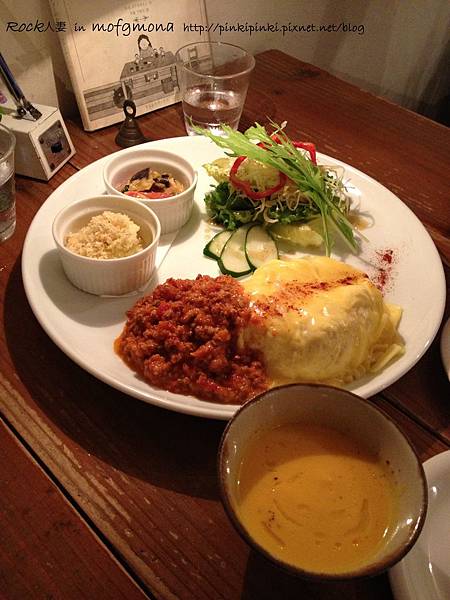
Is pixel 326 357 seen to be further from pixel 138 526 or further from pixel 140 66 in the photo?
pixel 140 66

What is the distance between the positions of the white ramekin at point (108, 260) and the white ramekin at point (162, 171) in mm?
76

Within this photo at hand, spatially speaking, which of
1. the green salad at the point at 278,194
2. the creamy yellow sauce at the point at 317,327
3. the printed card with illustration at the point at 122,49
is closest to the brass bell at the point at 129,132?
the printed card with illustration at the point at 122,49

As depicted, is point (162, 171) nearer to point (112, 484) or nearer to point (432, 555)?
point (112, 484)

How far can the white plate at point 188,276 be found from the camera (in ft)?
5.11

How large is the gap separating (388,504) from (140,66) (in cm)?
255

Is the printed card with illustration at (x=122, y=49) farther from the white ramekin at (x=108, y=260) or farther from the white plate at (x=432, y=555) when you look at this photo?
the white plate at (x=432, y=555)

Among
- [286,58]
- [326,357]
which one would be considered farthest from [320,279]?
[286,58]

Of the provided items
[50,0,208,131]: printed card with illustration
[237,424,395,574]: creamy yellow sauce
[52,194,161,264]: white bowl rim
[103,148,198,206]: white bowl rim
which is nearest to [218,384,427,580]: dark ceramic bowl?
[237,424,395,574]: creamy yellow sauce

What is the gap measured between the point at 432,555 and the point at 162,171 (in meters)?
1.82

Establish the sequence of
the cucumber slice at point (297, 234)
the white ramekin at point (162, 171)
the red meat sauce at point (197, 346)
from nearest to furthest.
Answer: the red meat sauce at point (197, 346) → the white ramekin at point (162, 171) → the cucumber slice at point (297, 234)

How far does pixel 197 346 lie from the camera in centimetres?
160
